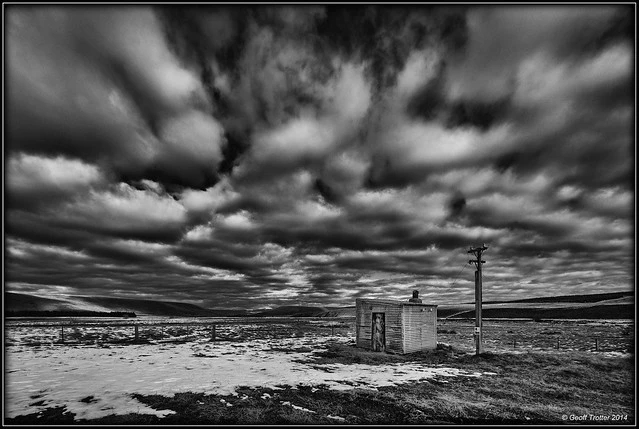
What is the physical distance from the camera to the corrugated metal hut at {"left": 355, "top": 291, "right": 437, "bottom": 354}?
77.0ft

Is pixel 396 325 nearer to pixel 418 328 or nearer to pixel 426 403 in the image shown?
pixel 418 328

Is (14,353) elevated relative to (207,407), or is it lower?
lower

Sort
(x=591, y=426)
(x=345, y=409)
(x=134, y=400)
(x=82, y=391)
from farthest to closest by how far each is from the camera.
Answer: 1. (x=82, y=391)
2. (x=134, y=400)
3. (x=345, y=409)
4. (x=591, y=426)

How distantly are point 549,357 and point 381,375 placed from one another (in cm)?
1320

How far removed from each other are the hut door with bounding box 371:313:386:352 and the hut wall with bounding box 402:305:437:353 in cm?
174

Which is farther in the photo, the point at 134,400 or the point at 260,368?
the point at 260,368

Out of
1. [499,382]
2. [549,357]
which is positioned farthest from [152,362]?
[549,357]

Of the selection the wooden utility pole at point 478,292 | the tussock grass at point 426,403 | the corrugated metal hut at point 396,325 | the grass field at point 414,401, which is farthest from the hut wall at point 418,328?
the tussock grass at point 426,403

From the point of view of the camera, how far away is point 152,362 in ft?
62.2

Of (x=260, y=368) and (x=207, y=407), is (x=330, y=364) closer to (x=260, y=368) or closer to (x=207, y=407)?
(x=260, y=368)

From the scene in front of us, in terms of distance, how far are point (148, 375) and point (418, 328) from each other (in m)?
18.4

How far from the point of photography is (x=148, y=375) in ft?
49.7

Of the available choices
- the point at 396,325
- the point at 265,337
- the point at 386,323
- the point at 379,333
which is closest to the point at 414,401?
the point at 396,325

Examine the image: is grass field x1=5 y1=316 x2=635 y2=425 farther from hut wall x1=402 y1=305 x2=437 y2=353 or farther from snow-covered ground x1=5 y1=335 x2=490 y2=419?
hut wall x1=402 y1=305 x2=437 y2=353
